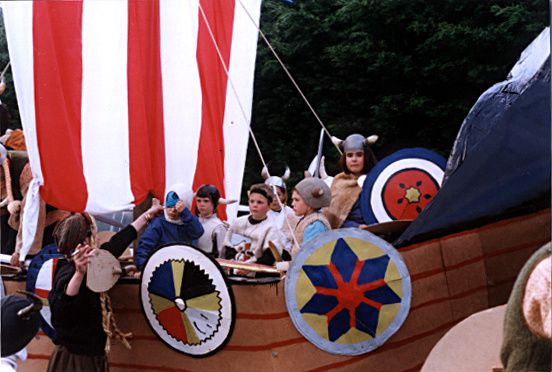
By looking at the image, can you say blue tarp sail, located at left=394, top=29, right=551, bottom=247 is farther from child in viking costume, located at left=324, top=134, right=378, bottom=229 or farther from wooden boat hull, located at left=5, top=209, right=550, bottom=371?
child in viking costume, located at left=324, top=134, right=378, bottom=229

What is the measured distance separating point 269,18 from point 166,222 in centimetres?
872

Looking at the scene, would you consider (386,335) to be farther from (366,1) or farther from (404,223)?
(366,1)

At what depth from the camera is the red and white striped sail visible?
4.18m

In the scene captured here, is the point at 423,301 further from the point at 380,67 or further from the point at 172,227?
the point at 380,67

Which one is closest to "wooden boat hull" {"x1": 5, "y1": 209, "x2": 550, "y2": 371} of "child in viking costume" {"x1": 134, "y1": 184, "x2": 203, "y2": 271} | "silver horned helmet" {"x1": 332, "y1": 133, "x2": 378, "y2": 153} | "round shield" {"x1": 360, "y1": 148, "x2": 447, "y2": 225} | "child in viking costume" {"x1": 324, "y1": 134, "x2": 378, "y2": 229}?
"round shield" {"x1": 360, "y1": 148, "x2": 447, "y2": 225}

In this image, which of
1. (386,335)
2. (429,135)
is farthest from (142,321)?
(429,135)

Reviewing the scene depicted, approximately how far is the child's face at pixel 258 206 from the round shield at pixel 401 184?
2.62 ft

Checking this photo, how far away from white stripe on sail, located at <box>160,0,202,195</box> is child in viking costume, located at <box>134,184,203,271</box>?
241mm

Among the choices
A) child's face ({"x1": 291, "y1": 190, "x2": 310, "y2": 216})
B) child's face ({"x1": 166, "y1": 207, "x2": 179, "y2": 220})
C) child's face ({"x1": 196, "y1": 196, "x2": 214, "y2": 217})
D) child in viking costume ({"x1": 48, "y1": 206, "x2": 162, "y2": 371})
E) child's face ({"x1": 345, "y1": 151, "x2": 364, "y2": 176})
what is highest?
child's face ({"x1": 345, "y1": 151, "x2": 364, "y2": 176})

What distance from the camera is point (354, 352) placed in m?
3.61

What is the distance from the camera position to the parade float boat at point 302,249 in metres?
3.59

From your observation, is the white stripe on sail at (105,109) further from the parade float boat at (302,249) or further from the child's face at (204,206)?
the child's face at (204,206)

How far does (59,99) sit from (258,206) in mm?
1327

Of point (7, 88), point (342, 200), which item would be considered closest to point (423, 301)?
point (342, 200)
